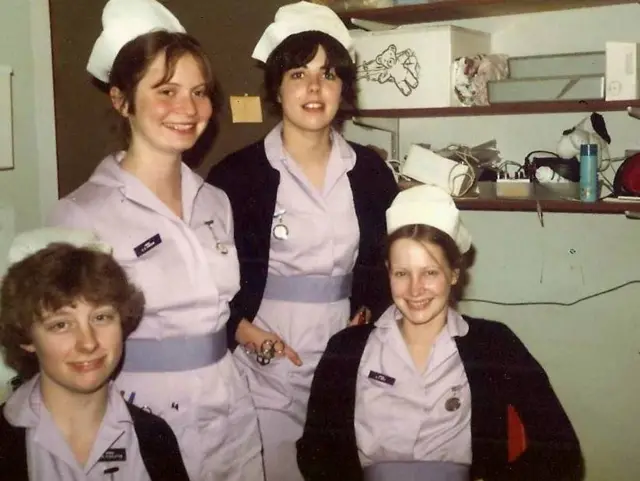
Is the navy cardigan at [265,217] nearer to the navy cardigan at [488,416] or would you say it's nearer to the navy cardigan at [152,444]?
the navy cardigan at [488,416]

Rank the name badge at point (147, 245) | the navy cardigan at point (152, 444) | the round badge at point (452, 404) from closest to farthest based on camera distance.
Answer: the navy cardigan at point (152, 444)
the name badge at point (147, 245)
the round badge at point (452, 404)

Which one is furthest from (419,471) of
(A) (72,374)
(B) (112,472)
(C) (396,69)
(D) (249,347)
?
(C) (396,69)

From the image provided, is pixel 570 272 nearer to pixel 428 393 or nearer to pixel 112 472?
pixel 428 393

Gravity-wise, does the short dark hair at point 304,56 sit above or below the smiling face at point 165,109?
above

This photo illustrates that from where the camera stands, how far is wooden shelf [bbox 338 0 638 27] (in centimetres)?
203

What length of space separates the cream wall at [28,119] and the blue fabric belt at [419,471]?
120cm

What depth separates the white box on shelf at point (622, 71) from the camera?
6.08 ft

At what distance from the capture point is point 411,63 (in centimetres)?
216

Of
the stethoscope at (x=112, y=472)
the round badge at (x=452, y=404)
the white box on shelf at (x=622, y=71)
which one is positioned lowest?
the stethoscope at (x=112, y=472)

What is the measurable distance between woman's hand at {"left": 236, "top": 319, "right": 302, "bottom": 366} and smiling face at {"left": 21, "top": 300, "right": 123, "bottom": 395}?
460 mm

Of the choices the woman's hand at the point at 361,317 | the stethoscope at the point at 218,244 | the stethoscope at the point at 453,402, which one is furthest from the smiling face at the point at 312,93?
the stethoscope at the point at 453,402

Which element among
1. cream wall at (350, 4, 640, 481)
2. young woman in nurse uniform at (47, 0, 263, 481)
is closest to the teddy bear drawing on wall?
cream wall at (350, 4, 640, 481)

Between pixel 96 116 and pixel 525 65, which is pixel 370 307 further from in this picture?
pixel 96 116

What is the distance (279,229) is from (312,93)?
35 cm
